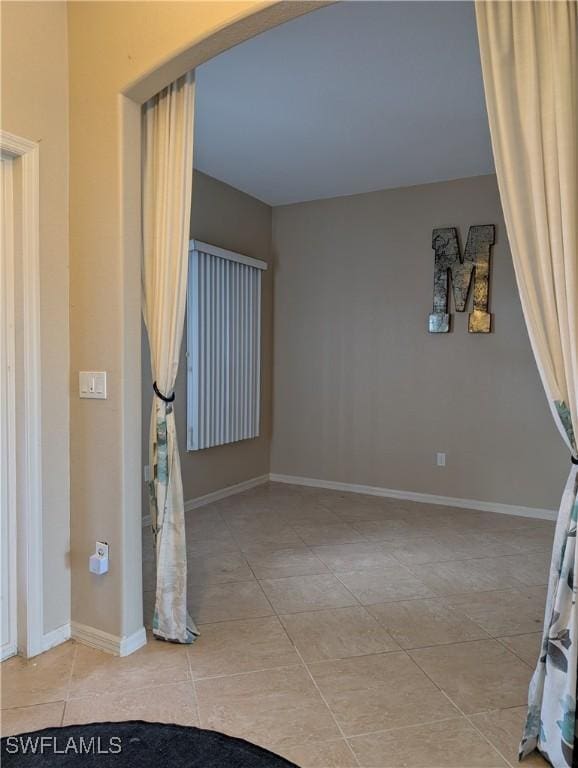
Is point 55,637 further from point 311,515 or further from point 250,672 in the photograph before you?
point 311,515

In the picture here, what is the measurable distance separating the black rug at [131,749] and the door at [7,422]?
0.55m

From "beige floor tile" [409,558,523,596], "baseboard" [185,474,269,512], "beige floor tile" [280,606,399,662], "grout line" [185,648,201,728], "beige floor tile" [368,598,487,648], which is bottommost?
"beige floor tile" [409,558,523,596]

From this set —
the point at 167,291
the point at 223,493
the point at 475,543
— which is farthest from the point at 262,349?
the point at 167,291

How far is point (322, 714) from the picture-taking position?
1.81 m

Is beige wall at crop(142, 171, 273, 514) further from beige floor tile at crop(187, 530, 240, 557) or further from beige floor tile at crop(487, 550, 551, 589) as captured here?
beige floor tile at crop(487, 550, 551, 589)

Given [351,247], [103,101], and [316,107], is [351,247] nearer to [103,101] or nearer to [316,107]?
[316,107]

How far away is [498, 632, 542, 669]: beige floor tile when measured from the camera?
217 centimetres

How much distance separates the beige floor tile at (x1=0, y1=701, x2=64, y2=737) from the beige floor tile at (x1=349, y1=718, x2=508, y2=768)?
102 cm

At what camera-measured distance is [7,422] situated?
2088 mm

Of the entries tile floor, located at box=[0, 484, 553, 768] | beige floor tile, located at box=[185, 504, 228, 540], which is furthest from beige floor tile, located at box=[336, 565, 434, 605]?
beige floor tile, located at box=[185, 504, 228, 540]

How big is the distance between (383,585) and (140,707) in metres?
1.51

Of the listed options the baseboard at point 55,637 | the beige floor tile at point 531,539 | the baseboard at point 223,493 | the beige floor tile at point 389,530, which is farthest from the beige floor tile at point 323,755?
the baseboard at point 223,493

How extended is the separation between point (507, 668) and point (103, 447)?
1918 millimetres

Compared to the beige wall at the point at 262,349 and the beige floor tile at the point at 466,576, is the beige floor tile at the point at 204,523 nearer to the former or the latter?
the beige wall at the point at 262,349
